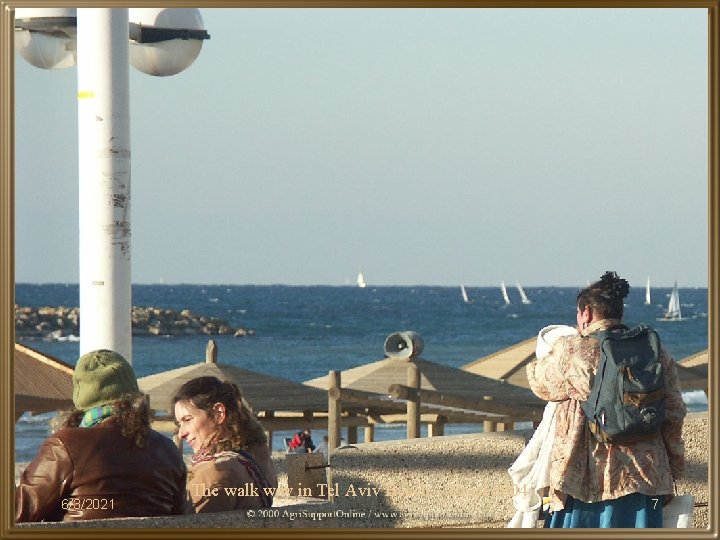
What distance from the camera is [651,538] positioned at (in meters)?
4.15

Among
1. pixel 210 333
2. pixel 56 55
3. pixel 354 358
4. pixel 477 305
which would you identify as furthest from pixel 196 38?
pixel 477 305

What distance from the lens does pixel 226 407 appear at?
166 inches

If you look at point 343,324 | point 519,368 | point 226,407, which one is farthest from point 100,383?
point 343,324

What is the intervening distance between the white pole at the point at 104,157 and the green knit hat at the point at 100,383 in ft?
6.36

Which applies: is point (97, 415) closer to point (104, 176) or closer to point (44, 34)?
point (104, 176)

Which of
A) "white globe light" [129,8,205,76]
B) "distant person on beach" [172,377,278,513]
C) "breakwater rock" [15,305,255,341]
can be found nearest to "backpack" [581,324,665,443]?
"distant person on beach" [172,377,278,513]

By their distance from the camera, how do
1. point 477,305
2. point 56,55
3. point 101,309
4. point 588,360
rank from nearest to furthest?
1. point 588,360
2. point 101,309
3. point 56,55
4. point 477,305

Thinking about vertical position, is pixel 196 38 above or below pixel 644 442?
above

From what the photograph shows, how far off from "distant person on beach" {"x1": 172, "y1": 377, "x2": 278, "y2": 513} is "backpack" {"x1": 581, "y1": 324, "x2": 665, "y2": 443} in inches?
43.4

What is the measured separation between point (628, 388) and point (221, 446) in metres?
1.31

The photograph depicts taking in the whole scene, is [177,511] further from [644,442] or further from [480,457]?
[480,457]

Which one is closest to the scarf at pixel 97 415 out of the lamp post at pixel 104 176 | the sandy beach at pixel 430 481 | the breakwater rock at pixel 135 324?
the lamp post at pixel 104 176

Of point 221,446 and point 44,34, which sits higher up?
point 44,34

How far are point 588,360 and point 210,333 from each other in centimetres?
6484
